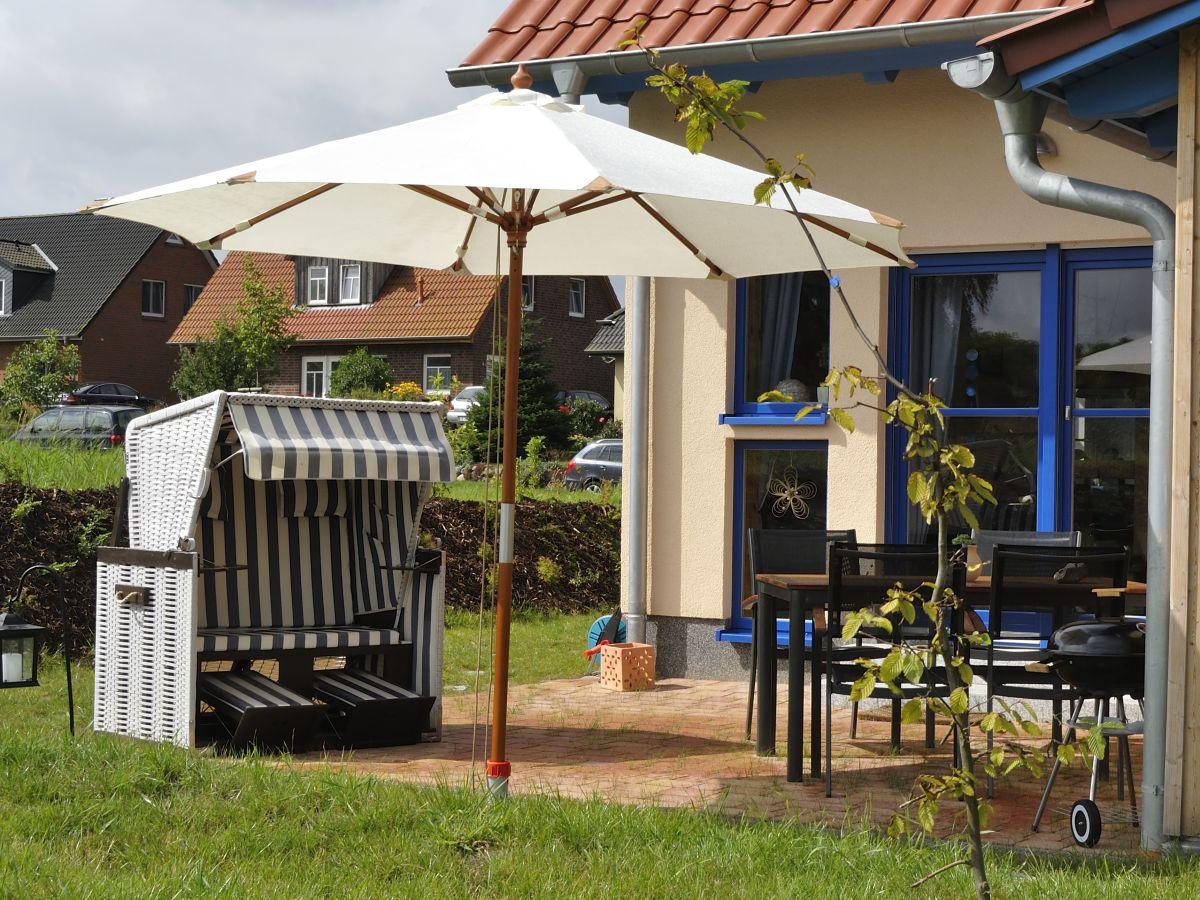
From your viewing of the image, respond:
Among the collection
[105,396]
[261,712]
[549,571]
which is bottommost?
[261,712]

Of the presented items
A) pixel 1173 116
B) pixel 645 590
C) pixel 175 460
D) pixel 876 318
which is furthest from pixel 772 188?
pixel 645 590

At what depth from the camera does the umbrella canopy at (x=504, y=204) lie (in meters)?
4.93

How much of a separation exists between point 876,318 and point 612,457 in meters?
19.6

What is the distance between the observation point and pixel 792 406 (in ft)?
30.1

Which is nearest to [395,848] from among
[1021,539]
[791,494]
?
[1021,539]

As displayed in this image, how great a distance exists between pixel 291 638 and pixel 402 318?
35.0 metres

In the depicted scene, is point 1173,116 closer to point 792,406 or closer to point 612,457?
point 792,406

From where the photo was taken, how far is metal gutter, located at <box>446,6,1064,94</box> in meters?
7.89

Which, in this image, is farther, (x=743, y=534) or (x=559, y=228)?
(x=743, y=534)

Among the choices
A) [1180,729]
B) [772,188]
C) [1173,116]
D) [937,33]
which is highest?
[937,33]

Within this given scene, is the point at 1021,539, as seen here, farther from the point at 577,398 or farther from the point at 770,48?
the point at 577,398

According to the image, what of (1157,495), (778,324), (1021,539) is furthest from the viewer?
(778,324)

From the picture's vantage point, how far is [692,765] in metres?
6.56

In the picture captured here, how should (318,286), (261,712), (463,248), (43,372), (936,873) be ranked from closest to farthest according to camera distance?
(936,873)
(261,712)
(463,248)
(43,372)
(318,286)
